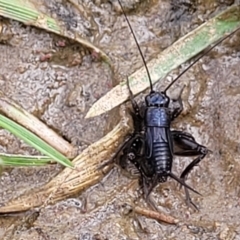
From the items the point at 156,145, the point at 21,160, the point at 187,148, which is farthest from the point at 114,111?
the point at 21,160

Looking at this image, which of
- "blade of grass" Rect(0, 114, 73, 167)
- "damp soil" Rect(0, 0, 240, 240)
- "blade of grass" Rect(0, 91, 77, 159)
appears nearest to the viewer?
"blade of grass" Rect(0, 114, 73, 167)

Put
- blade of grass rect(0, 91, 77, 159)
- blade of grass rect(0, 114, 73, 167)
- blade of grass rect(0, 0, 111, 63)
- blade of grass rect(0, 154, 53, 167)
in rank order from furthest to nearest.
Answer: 1. blade of grass rect(0, 0, 111, 63)
2. blade of grass rect(0, 91, 77, 159)
3. blade of grass rect(0, 154, 53, 167)
4. blade of grass rect(0, 114, 73, 167)

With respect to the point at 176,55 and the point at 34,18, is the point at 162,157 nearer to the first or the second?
the point at 176,55

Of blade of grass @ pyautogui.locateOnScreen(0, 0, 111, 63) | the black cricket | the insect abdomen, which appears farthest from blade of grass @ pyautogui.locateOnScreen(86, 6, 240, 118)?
the insect abdomen

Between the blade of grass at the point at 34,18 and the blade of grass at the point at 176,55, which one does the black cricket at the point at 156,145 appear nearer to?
the blade of grass at the point at 176,55

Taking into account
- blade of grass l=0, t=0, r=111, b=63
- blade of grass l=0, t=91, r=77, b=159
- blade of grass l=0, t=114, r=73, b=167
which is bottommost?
blade of grass l=0, t=91, r=77, b=159

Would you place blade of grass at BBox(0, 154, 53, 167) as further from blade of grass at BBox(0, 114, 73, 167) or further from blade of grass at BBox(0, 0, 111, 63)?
blade of grass at BBox(0, 0, 111, 63)
